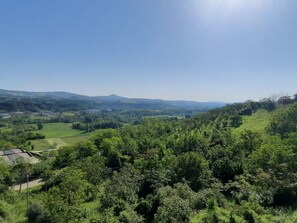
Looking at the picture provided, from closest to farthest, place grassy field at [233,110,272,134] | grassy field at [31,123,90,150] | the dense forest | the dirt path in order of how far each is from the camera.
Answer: the dense forest < the dirt path < grassy field at [233,110,272,134] < grassy field at [31,123,90,150]

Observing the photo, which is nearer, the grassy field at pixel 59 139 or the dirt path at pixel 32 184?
the dirt path at pixel 32 184

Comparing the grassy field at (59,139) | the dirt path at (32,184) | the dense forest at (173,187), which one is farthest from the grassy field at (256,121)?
the grassy field at (59,139)

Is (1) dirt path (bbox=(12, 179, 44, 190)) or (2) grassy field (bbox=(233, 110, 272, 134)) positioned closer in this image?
(1) dirt path (bbox=(12, 179, 44, 190))

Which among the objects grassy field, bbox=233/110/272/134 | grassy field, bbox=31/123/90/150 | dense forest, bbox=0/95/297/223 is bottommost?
grassy field, bbox=31/123/90/150

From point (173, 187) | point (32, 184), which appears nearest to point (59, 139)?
point (32, 184)

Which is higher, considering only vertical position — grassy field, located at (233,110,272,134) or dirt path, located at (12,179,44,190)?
grassy field, located at (233,110,272,134)

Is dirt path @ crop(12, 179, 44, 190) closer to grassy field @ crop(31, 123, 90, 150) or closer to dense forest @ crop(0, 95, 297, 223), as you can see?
dense forest @ crop(0, 95, 297, 223)

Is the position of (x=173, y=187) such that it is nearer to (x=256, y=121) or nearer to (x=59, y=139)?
(x=256, y=121)

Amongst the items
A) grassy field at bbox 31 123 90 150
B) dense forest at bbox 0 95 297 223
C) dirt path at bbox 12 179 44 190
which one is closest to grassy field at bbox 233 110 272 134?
dense forest at bbox 0 95 297 223

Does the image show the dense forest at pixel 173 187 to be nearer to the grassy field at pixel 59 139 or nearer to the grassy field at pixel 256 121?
the grassy field at pixel 256 121
